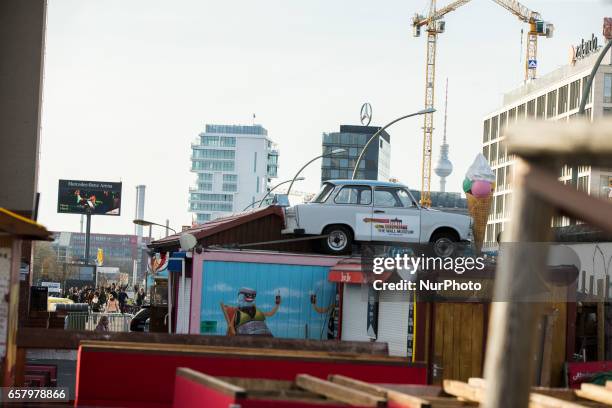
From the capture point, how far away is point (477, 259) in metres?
22.2

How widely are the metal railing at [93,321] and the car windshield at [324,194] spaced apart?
10709 millimetres

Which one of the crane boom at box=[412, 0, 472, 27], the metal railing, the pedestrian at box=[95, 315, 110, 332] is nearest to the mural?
the metal railing

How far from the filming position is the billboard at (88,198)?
127m

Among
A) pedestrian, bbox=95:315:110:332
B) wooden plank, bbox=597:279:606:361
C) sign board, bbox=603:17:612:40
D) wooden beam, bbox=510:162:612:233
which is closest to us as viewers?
wooden beam, bbox=510:162:612:233

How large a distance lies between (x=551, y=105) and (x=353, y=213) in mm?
89549

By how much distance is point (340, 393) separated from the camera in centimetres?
622

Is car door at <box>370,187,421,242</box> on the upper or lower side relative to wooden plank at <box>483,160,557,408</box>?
upper

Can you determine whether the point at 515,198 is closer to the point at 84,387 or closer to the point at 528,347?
the point at 528,347

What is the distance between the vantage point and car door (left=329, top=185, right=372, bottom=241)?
91.5 ft

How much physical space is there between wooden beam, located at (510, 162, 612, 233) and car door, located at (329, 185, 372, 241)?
977 inches

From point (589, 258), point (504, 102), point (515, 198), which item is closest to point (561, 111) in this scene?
point (504, 102)

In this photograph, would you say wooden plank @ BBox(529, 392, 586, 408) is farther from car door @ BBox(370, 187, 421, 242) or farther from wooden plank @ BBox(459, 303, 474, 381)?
car door @ BBox(370, 187, 421, 242)

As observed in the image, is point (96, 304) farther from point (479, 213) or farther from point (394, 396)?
point (394, 396)

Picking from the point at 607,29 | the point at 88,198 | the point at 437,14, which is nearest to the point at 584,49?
the point at 607,29
